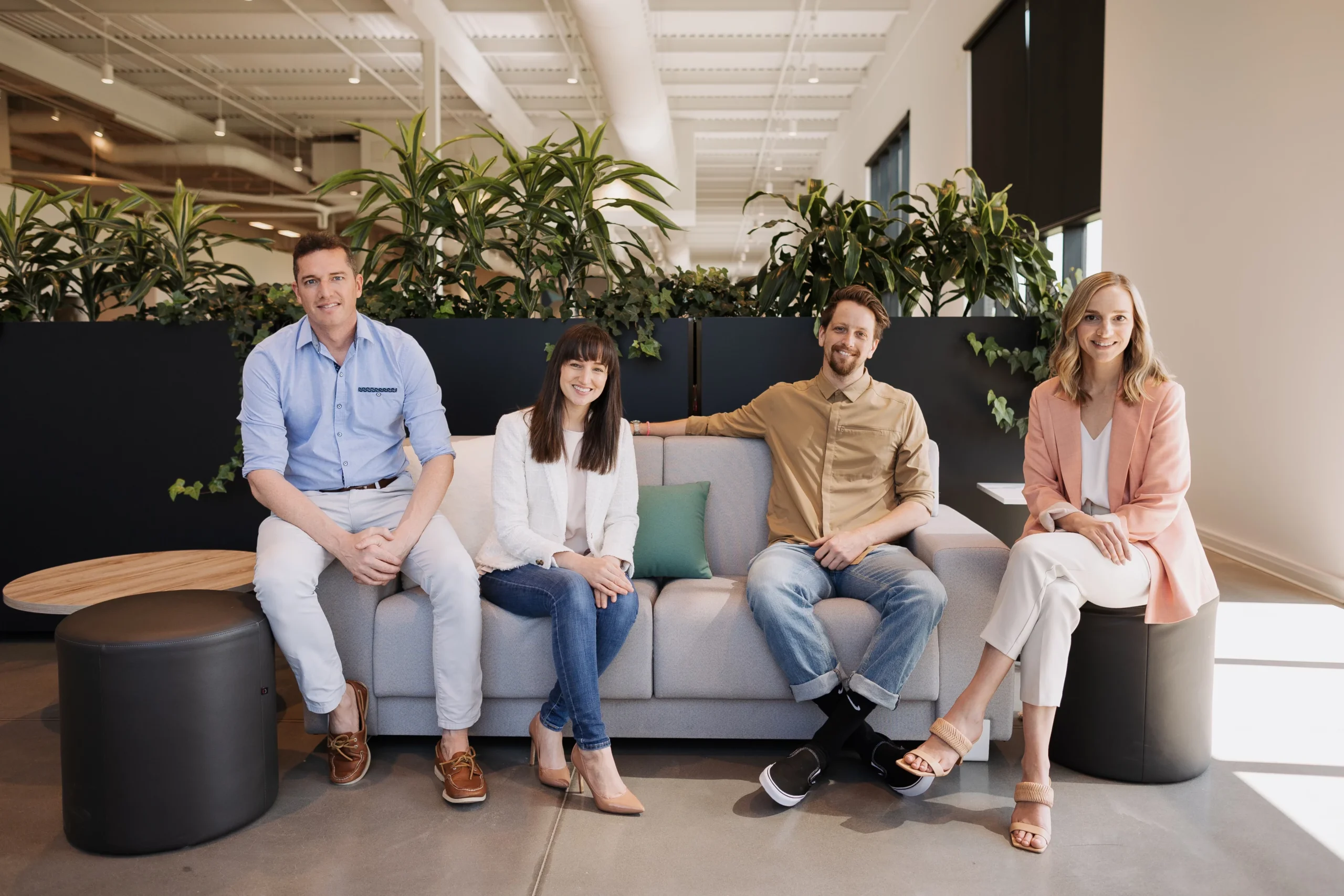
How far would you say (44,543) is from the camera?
338 cm

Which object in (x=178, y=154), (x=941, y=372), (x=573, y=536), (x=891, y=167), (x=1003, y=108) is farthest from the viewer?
(x=891, y=167)

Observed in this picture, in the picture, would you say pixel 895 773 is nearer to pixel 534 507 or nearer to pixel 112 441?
pixel 534 507

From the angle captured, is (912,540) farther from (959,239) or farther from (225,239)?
(225,239)

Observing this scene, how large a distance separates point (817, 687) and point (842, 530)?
0.48 metres

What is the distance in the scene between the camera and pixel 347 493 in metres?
2.39

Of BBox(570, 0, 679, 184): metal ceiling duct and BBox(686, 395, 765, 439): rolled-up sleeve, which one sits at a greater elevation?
BBox(570, 0, 679, 184): metal ceiling duct

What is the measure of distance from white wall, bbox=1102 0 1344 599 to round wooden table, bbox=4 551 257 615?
4.19 m

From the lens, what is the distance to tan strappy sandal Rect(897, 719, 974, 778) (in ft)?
6.60

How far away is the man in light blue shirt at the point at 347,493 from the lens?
212 cm

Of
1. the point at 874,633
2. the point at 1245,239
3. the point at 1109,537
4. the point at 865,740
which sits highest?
the point at 1245,239

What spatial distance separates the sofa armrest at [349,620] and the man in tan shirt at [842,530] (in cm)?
97

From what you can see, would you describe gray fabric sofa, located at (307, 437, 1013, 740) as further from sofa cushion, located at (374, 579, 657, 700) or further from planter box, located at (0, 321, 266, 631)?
planter box, located at (0, 321, 266, 631)

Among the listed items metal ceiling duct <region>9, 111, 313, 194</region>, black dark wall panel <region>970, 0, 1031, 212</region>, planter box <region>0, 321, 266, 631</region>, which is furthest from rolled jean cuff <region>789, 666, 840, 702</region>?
metal ceiling duct <region>9, 111, 313, 194</region>

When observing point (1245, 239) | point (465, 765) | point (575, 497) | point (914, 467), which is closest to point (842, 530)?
point (914, 467)
